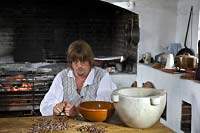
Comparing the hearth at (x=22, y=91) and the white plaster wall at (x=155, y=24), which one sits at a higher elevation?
the white plaster wall at (x=155, y=24)

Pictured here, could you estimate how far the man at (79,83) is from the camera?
2123 millimetres

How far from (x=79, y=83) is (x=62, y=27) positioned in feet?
4.12

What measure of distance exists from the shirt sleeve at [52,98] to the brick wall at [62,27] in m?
1.24

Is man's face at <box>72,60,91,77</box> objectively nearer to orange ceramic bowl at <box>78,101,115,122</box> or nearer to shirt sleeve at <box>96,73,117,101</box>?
shirt sleeve at <box>96,73,117,101</box>

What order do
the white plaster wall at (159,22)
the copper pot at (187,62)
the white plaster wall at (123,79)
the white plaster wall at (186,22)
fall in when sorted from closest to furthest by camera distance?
1. the copper pot at (187,62)
2. the white plaster wall at (186,22)
3. the white plaster wall at (159,22)
4. the white plaster wall at (123,79)

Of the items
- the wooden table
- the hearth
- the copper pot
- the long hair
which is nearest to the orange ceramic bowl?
the wooden table

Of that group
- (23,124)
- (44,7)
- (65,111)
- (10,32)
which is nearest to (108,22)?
(44,7)

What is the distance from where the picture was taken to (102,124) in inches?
56.8

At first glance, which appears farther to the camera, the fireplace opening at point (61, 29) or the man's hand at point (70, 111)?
the fireplace opening at point (61, 29)

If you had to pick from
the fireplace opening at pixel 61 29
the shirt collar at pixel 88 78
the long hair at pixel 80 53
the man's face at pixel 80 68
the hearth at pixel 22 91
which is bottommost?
the hearth at pixel 22 91

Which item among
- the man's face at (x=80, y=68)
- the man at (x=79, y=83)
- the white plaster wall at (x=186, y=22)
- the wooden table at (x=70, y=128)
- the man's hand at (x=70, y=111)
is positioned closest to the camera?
the wooden table at (x=70, y=128)

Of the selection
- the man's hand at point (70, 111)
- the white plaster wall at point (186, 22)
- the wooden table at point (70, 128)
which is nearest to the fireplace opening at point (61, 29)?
the white plaster wall at point (186, 22)

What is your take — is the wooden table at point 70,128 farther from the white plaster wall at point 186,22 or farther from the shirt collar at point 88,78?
the white plaster wall at point 186,22

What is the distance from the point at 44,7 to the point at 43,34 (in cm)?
28
